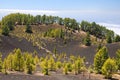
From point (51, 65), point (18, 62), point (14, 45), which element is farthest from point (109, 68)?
point (14, 45)

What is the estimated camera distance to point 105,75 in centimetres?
9881

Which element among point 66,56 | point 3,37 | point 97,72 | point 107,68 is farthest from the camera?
point 3,37

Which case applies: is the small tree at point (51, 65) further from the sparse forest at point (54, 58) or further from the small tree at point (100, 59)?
the small tree at point (100, 59)

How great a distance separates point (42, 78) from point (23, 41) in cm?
10437

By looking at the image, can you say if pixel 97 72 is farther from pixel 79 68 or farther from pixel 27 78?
pixel 27 78

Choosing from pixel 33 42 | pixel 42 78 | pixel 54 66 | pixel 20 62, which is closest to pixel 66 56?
pixel 33 42

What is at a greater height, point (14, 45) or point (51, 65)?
point (14, 45)

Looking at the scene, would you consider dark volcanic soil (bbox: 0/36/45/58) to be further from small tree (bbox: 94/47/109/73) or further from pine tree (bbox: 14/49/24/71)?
small tree (bbox: 94/47/109/73)

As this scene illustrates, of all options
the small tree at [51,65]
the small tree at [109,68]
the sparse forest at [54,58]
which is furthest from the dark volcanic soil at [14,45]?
the small tree at [109,68]

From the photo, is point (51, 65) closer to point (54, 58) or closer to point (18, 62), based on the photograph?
point (18, 62)

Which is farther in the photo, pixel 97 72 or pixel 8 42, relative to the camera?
pixel 8 42

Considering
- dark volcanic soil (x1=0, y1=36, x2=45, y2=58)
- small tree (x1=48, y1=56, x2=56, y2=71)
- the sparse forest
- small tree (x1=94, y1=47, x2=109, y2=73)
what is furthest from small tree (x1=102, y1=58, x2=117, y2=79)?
dark volcanic soil (x1=0, y1=36, x2=45, y2=58)

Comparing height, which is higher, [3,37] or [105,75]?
[3,37]

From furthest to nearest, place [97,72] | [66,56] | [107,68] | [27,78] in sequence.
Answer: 1. [66,56]
2. [97,72]
3. [107,68]
4. [27,78]
